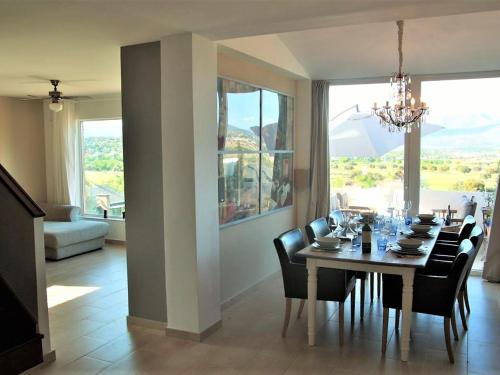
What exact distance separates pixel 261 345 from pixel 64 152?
5.64 meters

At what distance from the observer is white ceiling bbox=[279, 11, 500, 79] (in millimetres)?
4633

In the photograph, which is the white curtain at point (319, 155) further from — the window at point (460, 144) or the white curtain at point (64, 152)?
the white curtain at point (64, 152)

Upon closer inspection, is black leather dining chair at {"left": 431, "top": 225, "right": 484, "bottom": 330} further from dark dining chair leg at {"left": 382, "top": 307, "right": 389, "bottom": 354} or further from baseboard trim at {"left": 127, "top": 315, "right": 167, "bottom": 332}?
baseboard trim at {"left": 127, "top": 315, "right": 167, "bottom": 332}

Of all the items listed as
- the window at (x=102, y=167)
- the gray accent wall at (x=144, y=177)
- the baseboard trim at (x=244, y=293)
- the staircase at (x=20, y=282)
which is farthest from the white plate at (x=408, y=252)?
the window at (x=102, y=167)

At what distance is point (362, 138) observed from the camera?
6.16 meters

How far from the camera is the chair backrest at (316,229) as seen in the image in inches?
172

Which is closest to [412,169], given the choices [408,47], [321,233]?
[408,47]

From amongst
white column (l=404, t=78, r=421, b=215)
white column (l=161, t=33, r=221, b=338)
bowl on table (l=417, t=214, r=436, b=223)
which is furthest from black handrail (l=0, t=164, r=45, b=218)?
white column (l=404, t=78, r=421, b=215)

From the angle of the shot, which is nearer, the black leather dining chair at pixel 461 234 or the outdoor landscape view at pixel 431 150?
the black leather dining chair at pixel 461 234

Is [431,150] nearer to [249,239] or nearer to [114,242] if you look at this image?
[249,239]

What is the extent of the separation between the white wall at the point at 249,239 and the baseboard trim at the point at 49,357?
1.61 m

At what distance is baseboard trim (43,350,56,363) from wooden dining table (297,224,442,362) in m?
1.94

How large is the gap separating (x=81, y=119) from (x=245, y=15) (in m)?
5.72

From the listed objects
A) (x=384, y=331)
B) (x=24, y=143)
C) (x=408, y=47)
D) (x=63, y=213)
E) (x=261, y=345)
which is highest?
(x=408, y=47)
